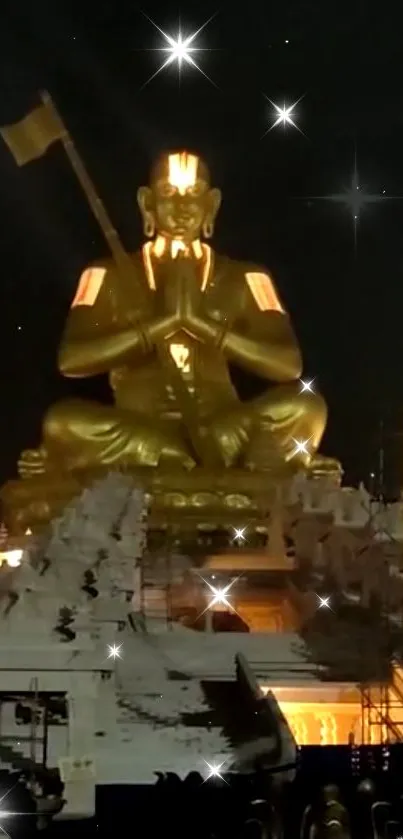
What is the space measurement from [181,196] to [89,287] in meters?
0.68

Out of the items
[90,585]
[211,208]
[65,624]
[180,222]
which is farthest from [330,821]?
[211,208]

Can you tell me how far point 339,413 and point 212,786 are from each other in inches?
209

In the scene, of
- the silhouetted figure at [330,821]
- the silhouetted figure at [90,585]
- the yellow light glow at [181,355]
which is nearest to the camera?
the silhouetted figure at [330,821]

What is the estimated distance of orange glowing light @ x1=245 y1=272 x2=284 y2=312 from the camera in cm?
728

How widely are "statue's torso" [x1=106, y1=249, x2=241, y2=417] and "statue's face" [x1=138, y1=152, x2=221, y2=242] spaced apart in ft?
0.99

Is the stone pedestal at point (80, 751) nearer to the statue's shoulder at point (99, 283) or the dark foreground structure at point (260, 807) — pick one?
the dark foreground structure at point (260, 807)

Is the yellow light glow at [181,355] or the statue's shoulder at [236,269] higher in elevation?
the statue's shoulder at [236,269]

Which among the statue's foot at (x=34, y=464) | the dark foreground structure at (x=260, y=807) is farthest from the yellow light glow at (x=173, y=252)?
the dark foreground structure at (x=260, y=807)

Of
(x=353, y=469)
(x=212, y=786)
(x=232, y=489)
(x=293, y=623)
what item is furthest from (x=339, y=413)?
(x=212, y=786)

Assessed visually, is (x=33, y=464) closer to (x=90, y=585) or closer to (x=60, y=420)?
(x=60, y=420)

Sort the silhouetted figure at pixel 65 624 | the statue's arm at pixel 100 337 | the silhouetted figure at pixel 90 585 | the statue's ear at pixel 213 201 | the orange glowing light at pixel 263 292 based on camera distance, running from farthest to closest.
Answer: the orange glowing light at pixel 263 292
the statue's ear at pixel 213 201
the statue's arm at pixel 100 337
the silhouetted figure at pixel 90 585
the silhouetted figure at pixel 65 624

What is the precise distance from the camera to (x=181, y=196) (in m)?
7.07

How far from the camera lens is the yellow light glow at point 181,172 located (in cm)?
709

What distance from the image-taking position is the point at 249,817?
3020mm
